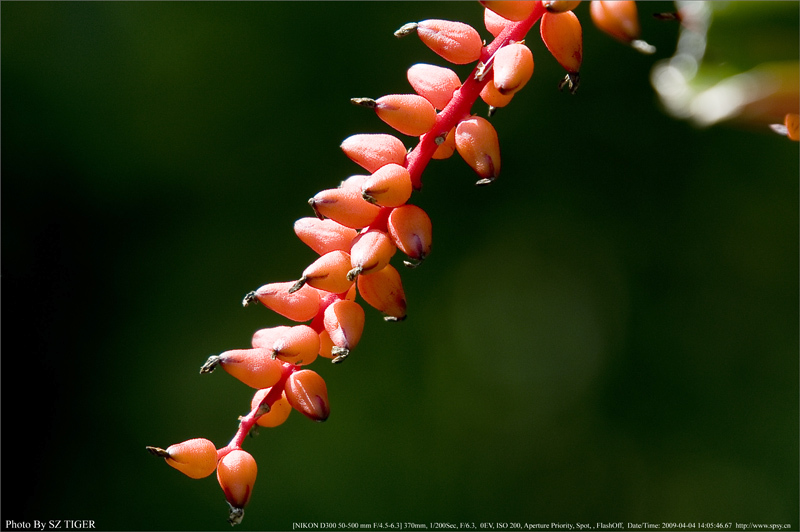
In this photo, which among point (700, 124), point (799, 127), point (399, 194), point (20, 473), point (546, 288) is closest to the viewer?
point (399, 194)

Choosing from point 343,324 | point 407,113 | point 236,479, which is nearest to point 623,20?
point 407,113

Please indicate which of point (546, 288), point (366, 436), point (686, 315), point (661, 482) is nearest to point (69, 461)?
point (366, 436)

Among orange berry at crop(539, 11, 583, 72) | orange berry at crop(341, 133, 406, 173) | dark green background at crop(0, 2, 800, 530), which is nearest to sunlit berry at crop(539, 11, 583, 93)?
orange berry at crop(539, 11, 583, 72)

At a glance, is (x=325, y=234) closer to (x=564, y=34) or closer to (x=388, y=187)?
(x=388, y=187)

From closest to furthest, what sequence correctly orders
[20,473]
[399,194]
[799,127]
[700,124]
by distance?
[399,194] < [799,127] < [700,124] < [20,473]

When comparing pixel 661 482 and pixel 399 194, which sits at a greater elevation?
pixel 399 194

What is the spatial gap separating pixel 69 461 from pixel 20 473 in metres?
0.14

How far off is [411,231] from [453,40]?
130 mm

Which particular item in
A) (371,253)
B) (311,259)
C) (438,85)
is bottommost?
(311,259)

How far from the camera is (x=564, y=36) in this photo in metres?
0.43

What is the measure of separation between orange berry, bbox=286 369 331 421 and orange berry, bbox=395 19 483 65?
23 centimetres

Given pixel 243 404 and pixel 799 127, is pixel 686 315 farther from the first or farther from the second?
pixel 799 127

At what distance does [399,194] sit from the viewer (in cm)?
42

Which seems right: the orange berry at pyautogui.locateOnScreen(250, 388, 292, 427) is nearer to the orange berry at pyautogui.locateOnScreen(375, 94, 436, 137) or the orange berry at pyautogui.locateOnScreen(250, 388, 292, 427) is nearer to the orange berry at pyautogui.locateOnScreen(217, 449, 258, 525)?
the orange berry at pyautogui.locateOnScreen(217, 449, 258, 525)
